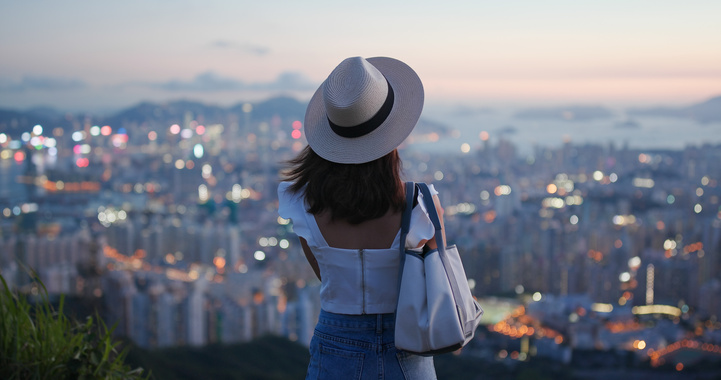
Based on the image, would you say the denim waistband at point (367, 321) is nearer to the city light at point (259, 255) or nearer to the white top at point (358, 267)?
the white top at point (358, 267)

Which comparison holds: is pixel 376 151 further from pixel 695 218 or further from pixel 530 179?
pixel 530 179

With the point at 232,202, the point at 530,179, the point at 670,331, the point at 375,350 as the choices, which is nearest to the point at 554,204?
the point at 530,179

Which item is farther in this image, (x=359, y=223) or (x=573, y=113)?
(x=573, y=113)

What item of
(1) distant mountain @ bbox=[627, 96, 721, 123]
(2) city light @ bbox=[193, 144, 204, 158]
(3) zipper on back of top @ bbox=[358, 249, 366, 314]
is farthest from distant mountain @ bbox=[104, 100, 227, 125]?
(3) zipper on back of top @ bbox=[358, 249, 366, 314]

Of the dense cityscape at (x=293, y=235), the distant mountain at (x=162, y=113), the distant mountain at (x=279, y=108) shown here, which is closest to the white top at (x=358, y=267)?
the dense cityscape at (x=293, y=235)

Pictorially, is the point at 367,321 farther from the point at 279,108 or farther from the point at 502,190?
the point at 502,190

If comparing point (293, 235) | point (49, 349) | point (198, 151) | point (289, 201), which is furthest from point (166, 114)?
point (289, 201)

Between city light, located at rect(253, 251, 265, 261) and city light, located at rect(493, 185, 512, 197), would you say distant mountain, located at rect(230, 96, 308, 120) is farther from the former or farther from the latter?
city light, located at rect(493, 185, 512, 197)
